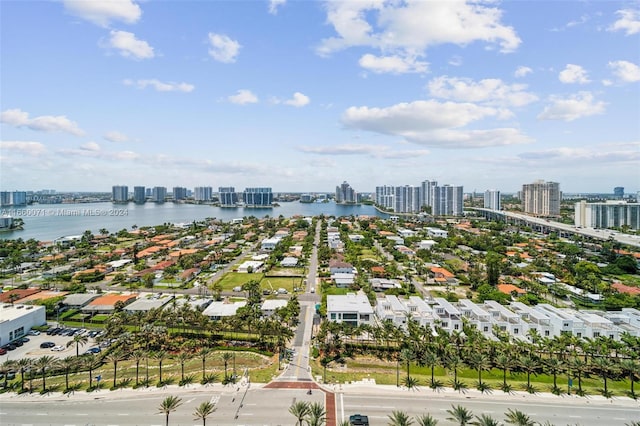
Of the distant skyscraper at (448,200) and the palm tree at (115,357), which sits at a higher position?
the distant skyscraper at (448,200)

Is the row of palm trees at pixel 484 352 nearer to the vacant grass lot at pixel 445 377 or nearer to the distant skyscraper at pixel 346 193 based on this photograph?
the vacant grass lot at pixel 445 377

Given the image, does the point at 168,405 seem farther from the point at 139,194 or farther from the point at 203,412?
the point at 139,194

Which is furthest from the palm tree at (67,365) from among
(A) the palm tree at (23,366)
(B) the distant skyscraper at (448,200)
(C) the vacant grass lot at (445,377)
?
(B) the distant skyscraper at (448,200)

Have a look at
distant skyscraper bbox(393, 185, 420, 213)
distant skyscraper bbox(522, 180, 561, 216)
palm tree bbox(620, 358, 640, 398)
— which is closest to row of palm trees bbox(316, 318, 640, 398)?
palm tree bbox(620, 358, 640, 398)

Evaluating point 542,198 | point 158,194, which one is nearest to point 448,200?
point 542,198

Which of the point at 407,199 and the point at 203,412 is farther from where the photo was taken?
the point at 407,199

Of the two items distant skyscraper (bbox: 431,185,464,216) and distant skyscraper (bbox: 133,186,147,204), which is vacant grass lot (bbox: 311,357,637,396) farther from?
distant skyscraper (bbox: 133,186,147,204)
